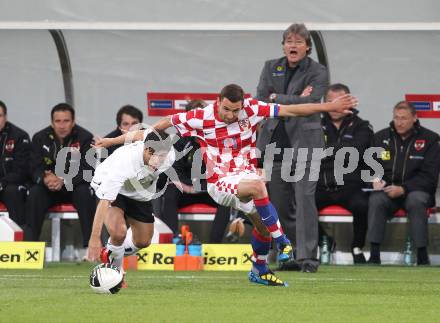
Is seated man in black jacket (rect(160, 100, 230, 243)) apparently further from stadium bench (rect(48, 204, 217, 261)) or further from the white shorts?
the white shorts

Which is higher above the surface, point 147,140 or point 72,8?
point 72,8

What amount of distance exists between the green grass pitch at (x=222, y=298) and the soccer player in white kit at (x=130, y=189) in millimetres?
349

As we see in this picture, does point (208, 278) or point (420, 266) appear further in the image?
point (420, 266)

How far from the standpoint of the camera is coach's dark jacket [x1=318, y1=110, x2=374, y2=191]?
42.0ft

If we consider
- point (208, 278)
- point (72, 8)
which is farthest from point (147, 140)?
point (72, 8)

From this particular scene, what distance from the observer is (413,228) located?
488 inches

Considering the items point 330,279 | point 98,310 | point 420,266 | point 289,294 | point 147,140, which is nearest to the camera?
point 98,310

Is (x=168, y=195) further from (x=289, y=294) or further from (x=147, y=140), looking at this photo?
(x=289, y=294)

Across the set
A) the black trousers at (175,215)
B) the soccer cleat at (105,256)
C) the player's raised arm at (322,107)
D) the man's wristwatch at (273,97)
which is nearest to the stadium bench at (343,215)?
the black trousers at (175,215)

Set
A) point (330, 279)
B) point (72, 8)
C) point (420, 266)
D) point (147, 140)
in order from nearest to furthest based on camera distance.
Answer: point (147, 140) → point (330, 279) → point (420, 266) → point (72, 8)

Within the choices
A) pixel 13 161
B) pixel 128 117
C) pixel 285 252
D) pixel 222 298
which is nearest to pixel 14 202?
pixel 13 161

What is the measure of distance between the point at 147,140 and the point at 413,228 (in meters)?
→ 4.19

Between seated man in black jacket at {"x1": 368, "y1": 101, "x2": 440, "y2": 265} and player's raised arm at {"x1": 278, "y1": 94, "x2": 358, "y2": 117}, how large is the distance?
133 inches

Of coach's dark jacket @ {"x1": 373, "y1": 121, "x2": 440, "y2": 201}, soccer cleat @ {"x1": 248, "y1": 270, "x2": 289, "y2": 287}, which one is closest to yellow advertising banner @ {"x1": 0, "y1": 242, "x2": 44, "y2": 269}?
soccer cleat @ {"x1": 248, "y1": 270, "x2": 289, "y2": 287}
